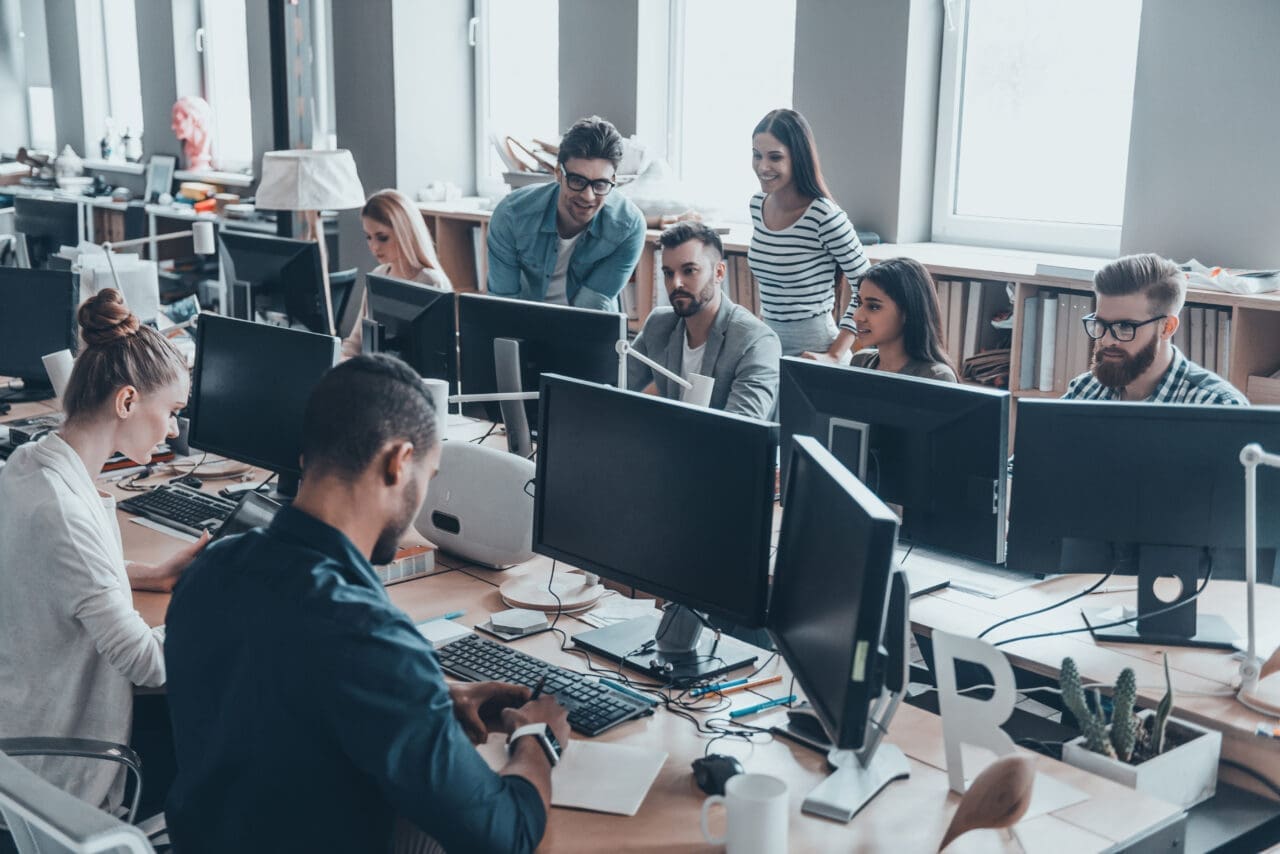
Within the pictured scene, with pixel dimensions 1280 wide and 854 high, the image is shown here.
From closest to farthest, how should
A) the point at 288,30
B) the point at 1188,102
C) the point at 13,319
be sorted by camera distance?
the point at 1188,102, the point at 13,319, the point at 288,30

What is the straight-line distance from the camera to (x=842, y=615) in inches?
61.8

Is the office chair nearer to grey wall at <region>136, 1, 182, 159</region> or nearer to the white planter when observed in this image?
the white planter

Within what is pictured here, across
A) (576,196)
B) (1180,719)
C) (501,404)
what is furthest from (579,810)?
(576,196)

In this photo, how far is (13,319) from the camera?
3.94 meters

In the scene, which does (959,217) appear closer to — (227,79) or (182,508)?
(182,508)

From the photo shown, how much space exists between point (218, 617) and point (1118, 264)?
2.02m

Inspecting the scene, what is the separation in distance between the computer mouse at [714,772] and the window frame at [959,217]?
2.96 m

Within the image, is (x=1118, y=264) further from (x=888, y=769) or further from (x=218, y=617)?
(x=218, y=617)

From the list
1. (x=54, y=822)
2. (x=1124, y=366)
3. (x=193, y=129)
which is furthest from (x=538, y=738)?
(x=193, y=129)

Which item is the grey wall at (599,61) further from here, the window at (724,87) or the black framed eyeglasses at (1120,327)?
the black framed eyeglasses at (1120,327)

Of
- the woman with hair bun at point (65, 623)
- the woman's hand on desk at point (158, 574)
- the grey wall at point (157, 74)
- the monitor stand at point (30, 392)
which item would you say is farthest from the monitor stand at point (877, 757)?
the grey wall at point (157, 74)

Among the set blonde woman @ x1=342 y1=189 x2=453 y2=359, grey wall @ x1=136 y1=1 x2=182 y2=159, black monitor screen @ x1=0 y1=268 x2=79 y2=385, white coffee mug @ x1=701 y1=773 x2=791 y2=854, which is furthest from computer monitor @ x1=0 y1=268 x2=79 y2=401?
grey wall @ x1=136 y1=1 x2=182 y2=159

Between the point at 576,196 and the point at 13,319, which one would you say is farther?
the point at 13,319

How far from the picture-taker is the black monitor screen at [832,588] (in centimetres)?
149
